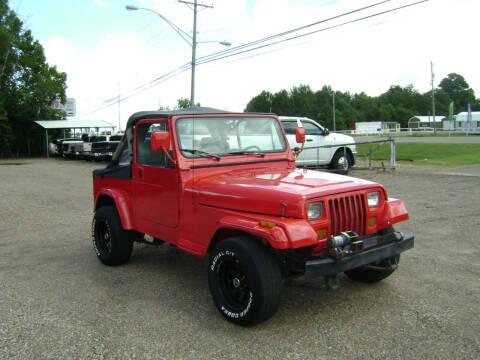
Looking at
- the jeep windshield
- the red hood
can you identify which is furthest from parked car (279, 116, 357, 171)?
the red hood

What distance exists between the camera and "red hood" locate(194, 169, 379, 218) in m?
3.67

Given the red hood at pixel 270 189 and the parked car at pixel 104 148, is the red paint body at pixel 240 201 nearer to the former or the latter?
the red hood at pixel 270 189

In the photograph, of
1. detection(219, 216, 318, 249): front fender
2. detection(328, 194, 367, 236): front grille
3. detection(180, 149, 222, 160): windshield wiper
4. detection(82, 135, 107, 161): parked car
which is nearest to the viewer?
detection(219, 216, 318, 249): front fender

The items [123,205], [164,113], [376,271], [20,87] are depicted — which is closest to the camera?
[376,271]

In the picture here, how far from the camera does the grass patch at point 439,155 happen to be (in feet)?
57.0

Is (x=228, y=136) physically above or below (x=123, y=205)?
above

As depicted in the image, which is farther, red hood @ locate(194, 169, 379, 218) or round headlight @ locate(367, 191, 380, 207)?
round headlight @ locate(367, 191, 380, 207)

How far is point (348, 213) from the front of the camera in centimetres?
392

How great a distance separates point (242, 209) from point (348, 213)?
928 millimetres

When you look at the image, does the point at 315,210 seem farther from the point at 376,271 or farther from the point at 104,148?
the point at 104,148

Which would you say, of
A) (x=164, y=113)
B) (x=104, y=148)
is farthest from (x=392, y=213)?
(x=104, y=148)

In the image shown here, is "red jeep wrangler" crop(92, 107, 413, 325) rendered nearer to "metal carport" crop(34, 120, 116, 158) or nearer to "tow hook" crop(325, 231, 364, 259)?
"tow hook" crop(325, 231, 364, 259)

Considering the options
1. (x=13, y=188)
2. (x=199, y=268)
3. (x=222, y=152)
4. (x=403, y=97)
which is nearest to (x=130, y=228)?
(x=199, y=268)

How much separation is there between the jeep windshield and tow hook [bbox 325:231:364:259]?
168 cm
